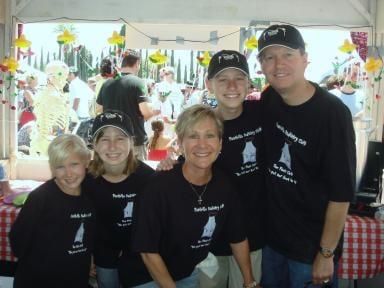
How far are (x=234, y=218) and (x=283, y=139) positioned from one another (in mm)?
406

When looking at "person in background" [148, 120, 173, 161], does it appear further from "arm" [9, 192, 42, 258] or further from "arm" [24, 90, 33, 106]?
"arm" [9, 192, 42, 258]

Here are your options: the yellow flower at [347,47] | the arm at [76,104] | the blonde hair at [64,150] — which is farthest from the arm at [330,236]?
the arm at [76,104]

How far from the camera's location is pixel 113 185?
1.95 metres

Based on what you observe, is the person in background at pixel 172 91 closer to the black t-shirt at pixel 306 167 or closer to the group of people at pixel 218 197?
the group of people at pixel 218 197

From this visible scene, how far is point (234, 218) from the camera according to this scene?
178 cm

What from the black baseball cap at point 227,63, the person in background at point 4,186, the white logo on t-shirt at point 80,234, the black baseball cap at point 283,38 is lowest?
the white logo on t-shirt at point 80,234

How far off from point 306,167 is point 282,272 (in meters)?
0.58

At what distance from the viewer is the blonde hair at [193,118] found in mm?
1660

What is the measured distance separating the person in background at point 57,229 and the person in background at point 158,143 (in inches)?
93.9

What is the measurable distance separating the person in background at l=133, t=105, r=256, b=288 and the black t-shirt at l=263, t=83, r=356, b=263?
0.22 m

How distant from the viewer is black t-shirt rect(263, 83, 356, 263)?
155cm

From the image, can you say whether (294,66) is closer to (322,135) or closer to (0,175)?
(322,135)

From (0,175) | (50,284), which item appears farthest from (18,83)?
(50,284)

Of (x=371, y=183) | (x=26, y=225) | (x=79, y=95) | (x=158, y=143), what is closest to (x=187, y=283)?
(x=26, y=225)
